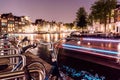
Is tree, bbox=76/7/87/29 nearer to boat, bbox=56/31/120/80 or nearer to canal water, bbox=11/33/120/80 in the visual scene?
boat, bbox=56/31/120/80

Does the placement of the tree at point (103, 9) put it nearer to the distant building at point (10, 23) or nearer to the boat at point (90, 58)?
the boat at point (90, 58)

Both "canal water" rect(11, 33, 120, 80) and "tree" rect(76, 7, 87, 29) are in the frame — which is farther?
"tree" rect(76, 7, 87, 29)

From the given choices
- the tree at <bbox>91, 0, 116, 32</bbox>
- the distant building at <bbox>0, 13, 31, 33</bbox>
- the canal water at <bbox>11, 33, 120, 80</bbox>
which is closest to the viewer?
the canal water at <bbox>11, 33, 120, 80</bbox>

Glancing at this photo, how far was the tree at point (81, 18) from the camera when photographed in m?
94.2

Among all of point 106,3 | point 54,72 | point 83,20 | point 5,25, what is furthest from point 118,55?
point 5,25

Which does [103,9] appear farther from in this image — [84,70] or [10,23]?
[10,23]

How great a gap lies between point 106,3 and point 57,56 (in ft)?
178

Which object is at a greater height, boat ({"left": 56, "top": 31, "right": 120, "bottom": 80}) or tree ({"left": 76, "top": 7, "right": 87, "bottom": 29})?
tree ({"left": 76, "top": 7, "right": 87, "bottom": 29})

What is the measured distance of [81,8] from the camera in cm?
9606

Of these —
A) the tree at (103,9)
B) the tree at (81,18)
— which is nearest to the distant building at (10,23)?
the tree at (81,18)

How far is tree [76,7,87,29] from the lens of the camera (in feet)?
309

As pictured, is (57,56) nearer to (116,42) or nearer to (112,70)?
(116,42)

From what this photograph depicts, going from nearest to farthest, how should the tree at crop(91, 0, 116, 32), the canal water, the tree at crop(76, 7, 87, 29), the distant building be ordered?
the canal water
the tree at crop(91, 0, 116, 32)
the tree at crop(76, 7, 87, 29)
the distant building

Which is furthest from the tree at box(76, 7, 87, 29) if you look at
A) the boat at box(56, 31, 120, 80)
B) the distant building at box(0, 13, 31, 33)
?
the boat at box(56, 31, 120, 80)
